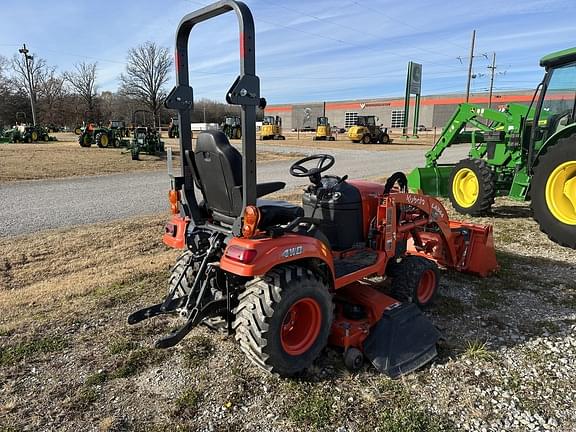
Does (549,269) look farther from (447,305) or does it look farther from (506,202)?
(506,202)

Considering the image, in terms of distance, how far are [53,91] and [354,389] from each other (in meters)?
68.8

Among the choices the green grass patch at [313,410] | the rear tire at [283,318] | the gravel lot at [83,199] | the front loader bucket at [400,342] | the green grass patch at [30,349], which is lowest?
the green grass patch at [313,410]

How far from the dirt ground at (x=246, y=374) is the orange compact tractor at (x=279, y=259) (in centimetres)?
23

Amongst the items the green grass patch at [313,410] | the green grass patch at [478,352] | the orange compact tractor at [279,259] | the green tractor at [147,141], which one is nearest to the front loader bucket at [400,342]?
the orange compact tractor at [279,259]

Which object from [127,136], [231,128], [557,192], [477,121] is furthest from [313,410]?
[231,128]

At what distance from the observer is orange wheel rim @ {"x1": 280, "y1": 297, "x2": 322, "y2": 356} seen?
9.87 feet

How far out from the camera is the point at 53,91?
6000cm

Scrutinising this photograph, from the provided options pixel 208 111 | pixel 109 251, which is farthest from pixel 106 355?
pixel 208 111

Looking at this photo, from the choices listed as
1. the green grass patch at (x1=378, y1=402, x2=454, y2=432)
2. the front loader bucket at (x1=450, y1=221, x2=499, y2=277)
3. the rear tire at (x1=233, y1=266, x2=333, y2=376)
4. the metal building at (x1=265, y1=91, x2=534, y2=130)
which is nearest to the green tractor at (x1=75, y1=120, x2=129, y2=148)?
the front loader bucket at (x1=450, y1=221, x2=499, y2=277)

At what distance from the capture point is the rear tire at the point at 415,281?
3.88m

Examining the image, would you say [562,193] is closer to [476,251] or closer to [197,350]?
[476,251]

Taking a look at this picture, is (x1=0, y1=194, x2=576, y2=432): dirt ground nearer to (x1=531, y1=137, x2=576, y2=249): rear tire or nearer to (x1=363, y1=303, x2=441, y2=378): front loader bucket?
(x1=363, y1=303, x2=441, y2=378): front loader bucket

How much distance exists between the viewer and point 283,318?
2.83 m

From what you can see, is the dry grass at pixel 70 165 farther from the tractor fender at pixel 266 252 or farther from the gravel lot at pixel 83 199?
the tractor fender at pixel 266 252
